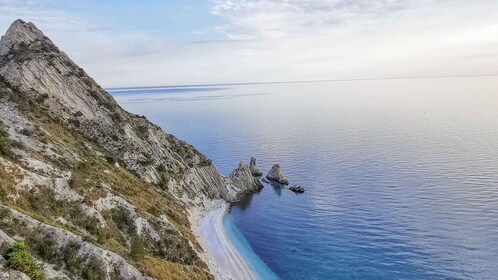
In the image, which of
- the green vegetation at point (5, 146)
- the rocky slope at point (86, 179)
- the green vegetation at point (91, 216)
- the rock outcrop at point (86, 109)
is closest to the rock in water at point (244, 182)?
the rocky slope at point (86, 179)

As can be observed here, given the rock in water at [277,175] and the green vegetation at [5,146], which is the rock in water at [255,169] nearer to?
the rock in water at [277,175]

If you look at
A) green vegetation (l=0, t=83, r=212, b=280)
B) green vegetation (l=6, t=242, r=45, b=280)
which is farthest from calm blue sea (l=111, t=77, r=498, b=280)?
green vegetation (l=6, t=242, r=45, b=280)

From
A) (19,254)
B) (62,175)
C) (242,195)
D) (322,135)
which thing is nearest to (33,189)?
(62,175)

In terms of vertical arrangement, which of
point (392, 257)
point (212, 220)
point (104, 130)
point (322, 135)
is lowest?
point (212, 220)

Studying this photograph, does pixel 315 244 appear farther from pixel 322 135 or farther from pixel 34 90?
pixel 322 135

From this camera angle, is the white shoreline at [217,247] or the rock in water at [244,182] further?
the rock in water at [244,182]
